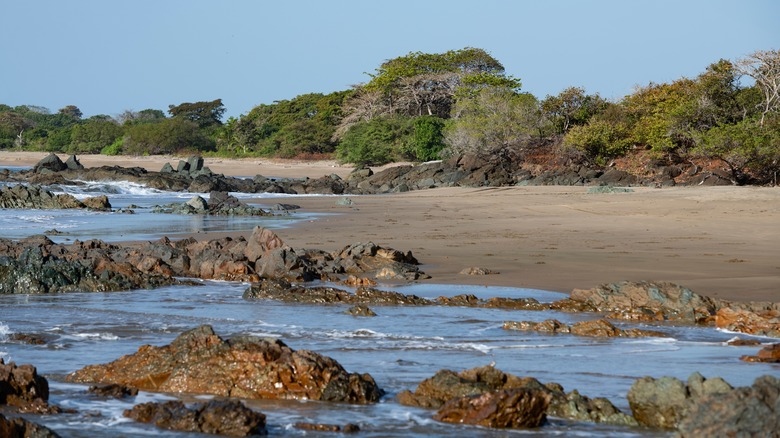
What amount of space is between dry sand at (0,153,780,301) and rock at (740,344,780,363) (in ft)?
9.53

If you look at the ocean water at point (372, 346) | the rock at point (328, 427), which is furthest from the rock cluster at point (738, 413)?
the rock at point (328, 427)

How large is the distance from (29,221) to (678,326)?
1769 cm

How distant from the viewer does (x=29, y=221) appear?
878 inches

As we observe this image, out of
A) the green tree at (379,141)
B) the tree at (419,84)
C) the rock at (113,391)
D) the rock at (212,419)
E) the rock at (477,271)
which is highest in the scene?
the tree at (419,84)

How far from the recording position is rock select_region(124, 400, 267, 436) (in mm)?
4914

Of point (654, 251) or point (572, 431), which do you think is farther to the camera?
→ point (654, 251)

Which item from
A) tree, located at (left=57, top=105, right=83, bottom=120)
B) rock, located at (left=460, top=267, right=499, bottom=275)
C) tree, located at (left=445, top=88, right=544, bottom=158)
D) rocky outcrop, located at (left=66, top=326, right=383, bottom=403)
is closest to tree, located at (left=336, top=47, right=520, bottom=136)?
tree, located at (left=445, top=88, right=544, bottom=158)

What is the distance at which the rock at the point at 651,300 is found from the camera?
8805 millimetres

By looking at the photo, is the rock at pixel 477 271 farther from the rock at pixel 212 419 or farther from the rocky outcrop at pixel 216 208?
the rocky outcrop at pixel 216 208

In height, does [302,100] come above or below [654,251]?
above

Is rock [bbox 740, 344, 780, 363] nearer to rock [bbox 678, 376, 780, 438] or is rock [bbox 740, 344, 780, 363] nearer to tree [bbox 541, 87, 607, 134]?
rock [bbox 678, 376, 780, 438]

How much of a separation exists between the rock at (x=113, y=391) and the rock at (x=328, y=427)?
4.43 ft

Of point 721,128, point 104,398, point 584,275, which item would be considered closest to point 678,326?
point 584,275

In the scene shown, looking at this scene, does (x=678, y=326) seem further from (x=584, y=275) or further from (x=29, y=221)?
(x=29, y=221)
